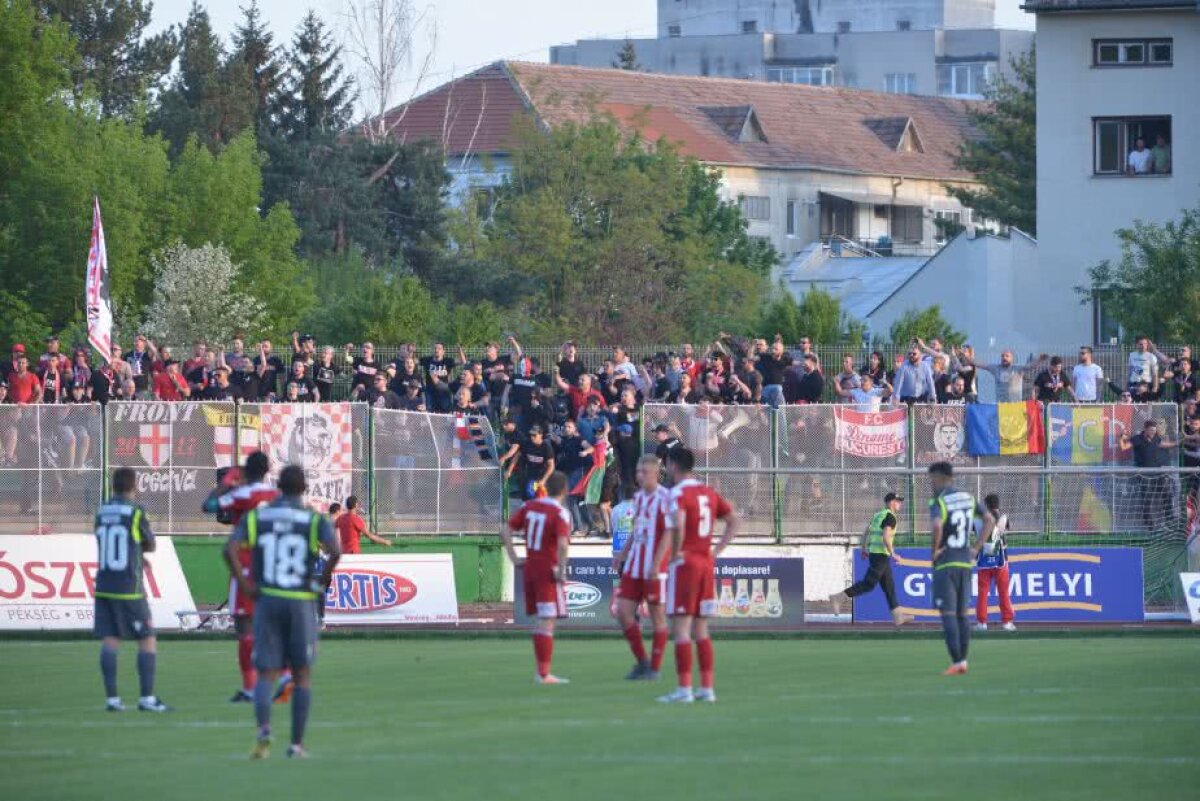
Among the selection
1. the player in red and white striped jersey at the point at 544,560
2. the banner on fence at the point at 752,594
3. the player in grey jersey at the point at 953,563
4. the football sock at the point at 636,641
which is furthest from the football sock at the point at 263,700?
the banner on fence at the point at 752,594

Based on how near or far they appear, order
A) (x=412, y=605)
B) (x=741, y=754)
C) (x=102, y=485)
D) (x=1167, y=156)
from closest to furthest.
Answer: (x=741, y=754) → (x=412, y=605) → (x=102, y=485) → (x=1167, y=156)

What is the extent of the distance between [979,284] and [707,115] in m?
28.8

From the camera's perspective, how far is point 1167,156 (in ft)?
157

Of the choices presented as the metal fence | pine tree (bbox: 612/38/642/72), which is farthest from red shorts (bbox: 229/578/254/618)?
pine tree (bbox: 612/38/642/72)

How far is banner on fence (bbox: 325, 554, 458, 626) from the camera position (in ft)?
87.0

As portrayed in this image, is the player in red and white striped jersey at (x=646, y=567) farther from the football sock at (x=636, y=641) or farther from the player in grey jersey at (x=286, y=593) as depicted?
the player in grey jersey at (x=286, y=593)

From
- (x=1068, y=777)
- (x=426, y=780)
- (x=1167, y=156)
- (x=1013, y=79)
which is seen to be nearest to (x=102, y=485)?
(x=426, y=780)

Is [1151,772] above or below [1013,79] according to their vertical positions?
below

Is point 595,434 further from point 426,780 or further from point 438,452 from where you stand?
point 426,780

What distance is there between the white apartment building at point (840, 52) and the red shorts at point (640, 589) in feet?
287

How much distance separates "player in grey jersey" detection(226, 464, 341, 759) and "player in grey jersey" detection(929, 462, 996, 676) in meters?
7.47

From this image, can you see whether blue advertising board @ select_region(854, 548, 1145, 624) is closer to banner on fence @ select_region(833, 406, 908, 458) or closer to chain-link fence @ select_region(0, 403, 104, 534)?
banner on fence @ select_region(833, 406, 908, 458)

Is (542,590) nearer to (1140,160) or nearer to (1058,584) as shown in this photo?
(1058,584)

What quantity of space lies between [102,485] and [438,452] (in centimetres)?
484
